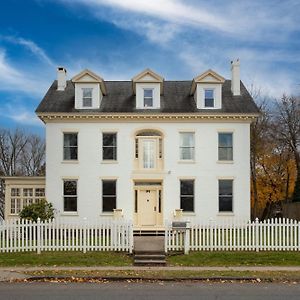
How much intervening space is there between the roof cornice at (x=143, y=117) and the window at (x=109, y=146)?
1.00 meters

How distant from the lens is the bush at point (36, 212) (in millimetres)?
26000

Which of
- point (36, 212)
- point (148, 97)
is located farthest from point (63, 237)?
point (148, 97)

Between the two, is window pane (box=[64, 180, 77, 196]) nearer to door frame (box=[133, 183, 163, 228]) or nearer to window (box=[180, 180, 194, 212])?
door frame (box=[133, 183, 163, 228])

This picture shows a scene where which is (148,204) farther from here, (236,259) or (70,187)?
(236,259)

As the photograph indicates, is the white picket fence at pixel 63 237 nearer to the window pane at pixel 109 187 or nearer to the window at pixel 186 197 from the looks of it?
the window pane at pixel 109 187


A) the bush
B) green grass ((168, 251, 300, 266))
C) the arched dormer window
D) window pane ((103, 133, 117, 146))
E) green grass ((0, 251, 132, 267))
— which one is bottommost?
green grass ((168, 251, 300, 266))

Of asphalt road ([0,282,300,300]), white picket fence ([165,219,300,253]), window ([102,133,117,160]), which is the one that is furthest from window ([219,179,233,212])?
asphalt road ([0,282,300,300])

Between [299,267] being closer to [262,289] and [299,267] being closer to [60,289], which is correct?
[262,289]

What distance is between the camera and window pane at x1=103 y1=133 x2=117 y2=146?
28750 millimetres

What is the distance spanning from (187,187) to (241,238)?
31.3 feet

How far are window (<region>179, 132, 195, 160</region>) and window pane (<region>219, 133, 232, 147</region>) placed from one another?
1.65 metres

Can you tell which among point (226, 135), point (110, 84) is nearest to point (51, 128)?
point (110, 84)

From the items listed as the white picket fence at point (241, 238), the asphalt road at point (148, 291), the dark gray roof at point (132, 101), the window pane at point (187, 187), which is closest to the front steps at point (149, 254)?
the white picket fence at point (241, 238)

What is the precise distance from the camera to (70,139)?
94.5ft
